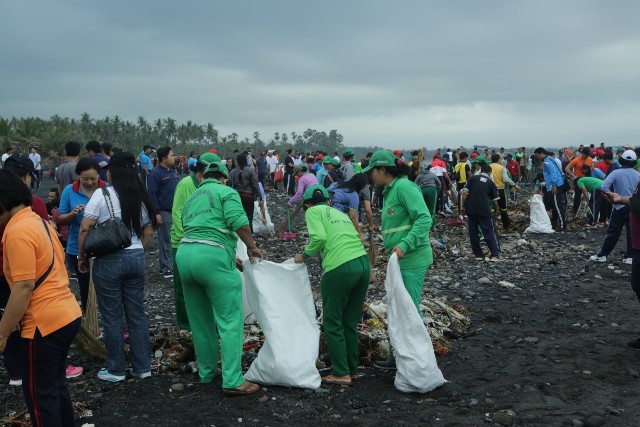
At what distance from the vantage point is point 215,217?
4.79m

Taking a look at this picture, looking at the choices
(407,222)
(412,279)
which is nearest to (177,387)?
(412,279)

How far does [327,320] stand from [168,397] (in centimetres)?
145

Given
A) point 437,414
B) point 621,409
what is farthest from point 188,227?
point 621,409

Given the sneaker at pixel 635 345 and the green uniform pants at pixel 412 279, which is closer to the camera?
the green uniform pants at pixel 412 279

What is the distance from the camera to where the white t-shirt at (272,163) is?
2781 cm

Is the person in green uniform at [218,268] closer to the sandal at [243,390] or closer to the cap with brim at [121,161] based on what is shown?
the sandal at [243,390]

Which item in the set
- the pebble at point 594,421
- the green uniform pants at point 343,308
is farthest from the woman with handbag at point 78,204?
the pebble at point 594,421

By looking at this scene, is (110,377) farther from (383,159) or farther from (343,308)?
(383,159)

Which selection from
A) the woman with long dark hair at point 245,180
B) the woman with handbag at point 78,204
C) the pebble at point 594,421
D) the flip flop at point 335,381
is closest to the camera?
the pebble at point 594,421

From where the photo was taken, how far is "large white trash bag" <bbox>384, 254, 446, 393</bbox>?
190 inches

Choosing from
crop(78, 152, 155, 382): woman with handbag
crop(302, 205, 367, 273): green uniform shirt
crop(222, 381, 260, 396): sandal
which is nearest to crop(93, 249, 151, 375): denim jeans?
crop(78, 152, 155, 382): woman with handbag

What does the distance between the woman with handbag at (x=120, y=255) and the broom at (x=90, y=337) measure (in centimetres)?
45

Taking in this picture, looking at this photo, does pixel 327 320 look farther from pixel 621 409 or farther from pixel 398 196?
pixel 621 409

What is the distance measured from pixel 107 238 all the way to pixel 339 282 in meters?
1.94
